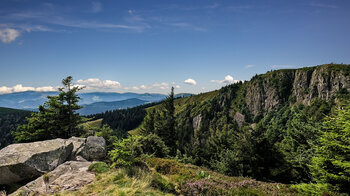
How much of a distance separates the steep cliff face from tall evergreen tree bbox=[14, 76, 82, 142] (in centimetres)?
10952

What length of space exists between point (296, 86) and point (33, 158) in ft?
422

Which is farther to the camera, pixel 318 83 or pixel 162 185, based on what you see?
pixel 318 83

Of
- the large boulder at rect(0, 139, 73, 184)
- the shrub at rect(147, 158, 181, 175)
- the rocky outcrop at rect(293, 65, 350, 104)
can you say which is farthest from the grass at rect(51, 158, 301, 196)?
the rocky outcrop at rect(293, 65, 350, 104)

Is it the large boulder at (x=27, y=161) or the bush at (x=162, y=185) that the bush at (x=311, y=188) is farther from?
the large boulder at (x=27, y=161)

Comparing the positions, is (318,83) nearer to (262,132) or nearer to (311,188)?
(262,132)

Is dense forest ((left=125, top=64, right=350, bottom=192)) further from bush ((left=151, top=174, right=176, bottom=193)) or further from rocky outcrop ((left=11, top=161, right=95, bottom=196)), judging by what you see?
rocky outcrop ((left=11, top=161, right=95, bottom=196))

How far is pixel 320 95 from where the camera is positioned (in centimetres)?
8562

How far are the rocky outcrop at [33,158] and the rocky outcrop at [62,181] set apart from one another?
5.64ft

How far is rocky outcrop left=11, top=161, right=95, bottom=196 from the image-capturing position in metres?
8.55

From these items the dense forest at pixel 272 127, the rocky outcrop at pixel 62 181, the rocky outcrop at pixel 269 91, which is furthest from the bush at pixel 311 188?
the rocky outcrop at pixel 269 91

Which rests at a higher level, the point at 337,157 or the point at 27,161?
the point at 337,157

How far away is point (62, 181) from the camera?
933cm

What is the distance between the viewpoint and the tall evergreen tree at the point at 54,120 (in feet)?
60.4

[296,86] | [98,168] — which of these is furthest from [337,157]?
[296,86]
